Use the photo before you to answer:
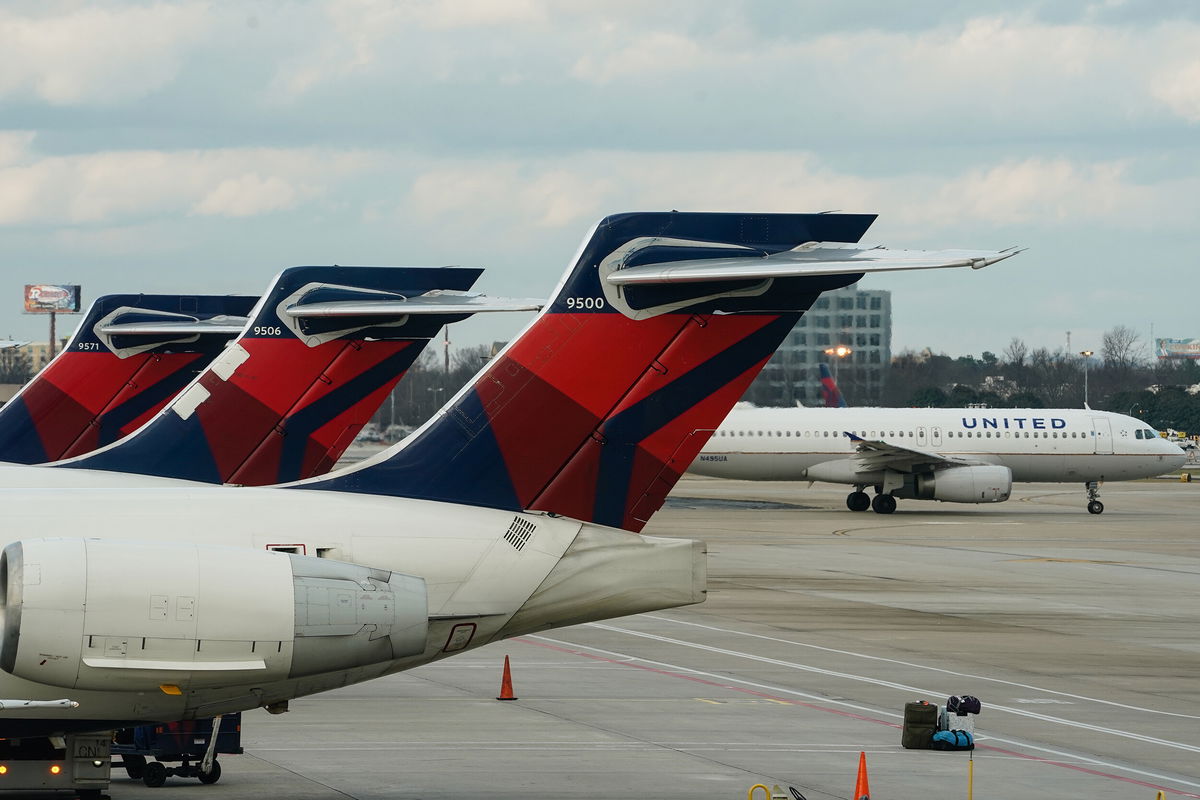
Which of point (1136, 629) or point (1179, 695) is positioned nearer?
point (1179, 695)

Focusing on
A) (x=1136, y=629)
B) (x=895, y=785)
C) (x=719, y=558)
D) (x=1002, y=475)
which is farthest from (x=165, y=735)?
(x=1002, y=475)

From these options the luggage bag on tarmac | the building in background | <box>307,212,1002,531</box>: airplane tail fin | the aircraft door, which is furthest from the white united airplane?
the building in background

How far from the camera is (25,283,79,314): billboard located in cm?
14588

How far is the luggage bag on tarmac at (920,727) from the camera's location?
16.2m

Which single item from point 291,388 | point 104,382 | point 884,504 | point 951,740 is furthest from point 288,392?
point 884,504

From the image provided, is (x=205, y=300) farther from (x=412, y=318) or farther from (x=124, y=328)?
(x=412, y=318)

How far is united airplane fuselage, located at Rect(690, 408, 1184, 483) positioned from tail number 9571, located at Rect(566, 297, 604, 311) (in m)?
42.1

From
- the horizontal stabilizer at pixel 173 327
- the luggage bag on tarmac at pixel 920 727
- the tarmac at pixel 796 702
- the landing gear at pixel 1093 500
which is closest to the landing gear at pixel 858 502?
the landing gear at pixel 1093 500

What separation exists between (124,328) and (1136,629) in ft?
56.9

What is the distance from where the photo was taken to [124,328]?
22656 millimetres

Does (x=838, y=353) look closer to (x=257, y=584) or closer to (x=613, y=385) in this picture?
(x=613, y=385)

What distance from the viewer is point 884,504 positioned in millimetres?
55312

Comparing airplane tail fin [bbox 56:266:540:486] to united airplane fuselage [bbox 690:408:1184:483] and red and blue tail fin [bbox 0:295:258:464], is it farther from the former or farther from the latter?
united airplane fuselage [bbox 690:408:1184:483]

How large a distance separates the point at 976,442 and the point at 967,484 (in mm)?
3118
